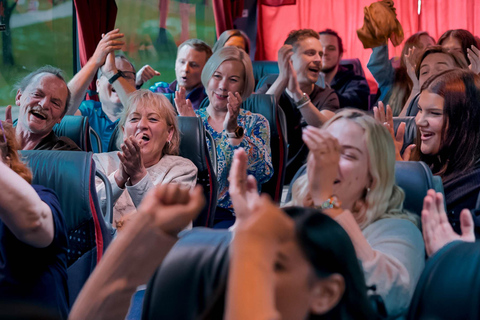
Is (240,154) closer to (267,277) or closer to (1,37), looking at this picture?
(267,277)

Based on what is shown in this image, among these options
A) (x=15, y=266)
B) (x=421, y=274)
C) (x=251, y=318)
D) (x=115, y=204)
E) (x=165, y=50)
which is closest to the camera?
(x=251, y=318)

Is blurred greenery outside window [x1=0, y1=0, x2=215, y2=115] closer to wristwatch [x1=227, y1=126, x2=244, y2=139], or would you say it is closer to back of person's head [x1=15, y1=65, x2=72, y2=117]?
back of person's head [x1=15, y1=65, x2=72, y2=117]

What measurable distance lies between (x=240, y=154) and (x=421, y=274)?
0.39m

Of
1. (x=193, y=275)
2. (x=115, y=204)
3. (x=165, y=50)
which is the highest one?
(x=165, y=50)

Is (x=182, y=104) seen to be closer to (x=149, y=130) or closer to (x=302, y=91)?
(x=149, y=130)

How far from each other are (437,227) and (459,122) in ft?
2.82

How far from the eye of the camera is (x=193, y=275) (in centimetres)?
82

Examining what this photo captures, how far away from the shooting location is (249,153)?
2779mm

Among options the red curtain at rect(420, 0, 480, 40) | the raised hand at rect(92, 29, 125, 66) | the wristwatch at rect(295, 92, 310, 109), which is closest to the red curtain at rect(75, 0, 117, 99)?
the raised hand at rect(92, 29, 125, 66)

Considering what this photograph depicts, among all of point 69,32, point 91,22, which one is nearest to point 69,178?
point 91,22

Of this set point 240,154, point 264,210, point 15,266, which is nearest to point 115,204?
point 15,266

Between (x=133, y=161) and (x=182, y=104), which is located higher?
(x=182, y=104)

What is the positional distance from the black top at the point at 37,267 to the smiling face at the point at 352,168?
0.64 m

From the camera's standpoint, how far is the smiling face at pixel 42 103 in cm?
240
